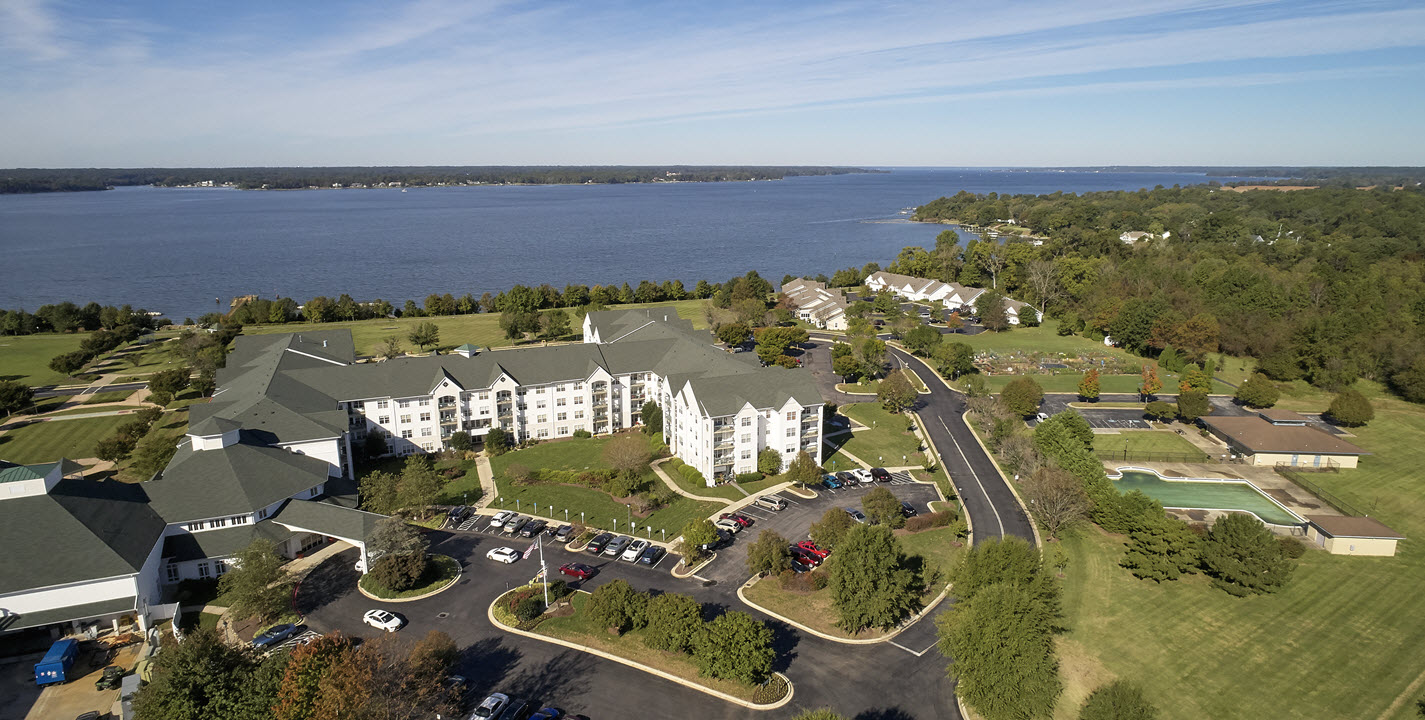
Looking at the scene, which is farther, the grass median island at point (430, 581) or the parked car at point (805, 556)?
the parked car at point (805, 556)

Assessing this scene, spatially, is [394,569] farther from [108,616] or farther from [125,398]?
[125,398]

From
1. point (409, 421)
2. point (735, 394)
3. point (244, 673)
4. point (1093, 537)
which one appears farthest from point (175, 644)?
point (1093, 537)

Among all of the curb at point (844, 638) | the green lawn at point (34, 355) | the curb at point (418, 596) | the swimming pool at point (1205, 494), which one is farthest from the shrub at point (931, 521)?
the green lawn at point (34, 355)

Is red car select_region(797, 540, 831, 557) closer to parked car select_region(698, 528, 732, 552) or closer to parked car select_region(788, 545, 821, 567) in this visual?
parked car select_region(788, 545, 821, 567)

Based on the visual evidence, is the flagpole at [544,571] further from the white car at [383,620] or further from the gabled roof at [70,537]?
the gabled roof at [70,537]

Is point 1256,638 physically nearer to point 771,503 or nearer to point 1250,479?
point 1250,479

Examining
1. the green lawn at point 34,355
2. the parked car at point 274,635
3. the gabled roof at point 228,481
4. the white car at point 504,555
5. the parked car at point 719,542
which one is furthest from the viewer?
the green lawn at point 34,355

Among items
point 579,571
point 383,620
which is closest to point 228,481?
point 383,620
